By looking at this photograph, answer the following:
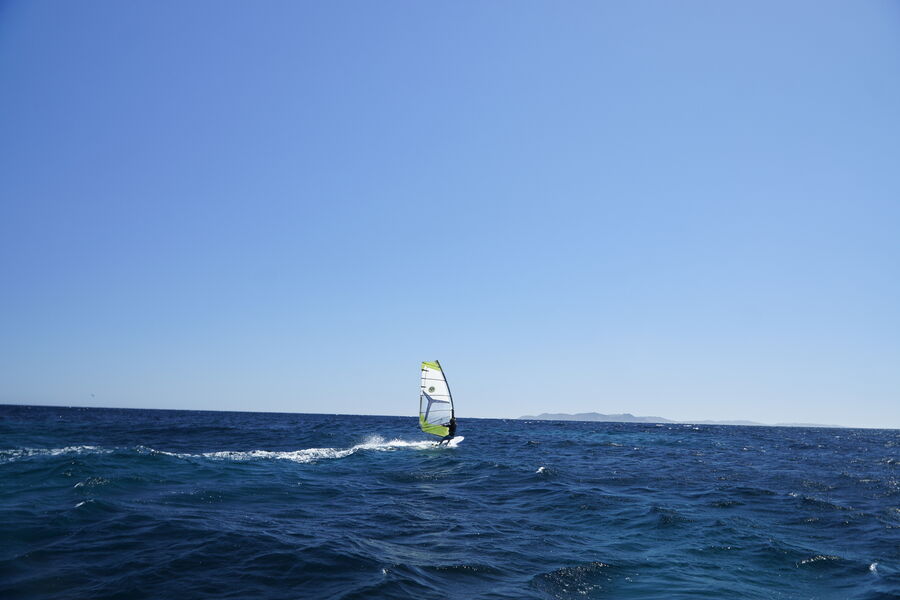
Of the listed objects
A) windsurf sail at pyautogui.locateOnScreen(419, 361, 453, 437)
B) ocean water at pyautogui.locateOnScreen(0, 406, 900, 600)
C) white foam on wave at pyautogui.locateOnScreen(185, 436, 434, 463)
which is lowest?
white foam on wave at pyautogui.locateOnScreen(185, 436, 434, 463)

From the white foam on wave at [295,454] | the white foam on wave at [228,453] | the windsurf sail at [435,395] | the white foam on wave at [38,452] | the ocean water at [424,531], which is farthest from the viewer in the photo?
the windsurf sail at [435,395]

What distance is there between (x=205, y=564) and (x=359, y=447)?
28.8m

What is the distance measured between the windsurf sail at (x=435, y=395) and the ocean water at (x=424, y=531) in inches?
426

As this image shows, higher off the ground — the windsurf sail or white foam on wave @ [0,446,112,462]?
the windsurf sail

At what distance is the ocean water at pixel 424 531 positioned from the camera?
11539 millimetres

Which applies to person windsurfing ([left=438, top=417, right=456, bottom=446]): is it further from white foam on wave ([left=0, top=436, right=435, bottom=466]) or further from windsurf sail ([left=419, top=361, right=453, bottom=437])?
white foam on wave ([left=0, top=436, right=435, bottom=466])

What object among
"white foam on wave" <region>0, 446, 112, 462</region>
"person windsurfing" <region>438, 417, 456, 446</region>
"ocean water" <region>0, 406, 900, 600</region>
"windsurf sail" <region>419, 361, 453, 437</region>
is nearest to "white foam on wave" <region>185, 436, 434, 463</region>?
"ocean water" <region>0, 406, 900, 600</region>

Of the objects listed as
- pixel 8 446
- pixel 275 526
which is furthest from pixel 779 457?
pixel 8 446

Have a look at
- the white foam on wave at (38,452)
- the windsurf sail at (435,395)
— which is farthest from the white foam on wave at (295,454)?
the white foam on wave at (38,452)

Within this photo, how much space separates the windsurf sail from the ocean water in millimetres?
10830

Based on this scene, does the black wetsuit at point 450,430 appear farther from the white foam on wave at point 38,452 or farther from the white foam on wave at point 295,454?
the white foam on wave at point 38,452

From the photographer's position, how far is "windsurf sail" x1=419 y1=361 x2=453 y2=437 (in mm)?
39906

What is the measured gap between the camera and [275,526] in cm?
1564

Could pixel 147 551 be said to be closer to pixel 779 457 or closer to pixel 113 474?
pixel 113 474
